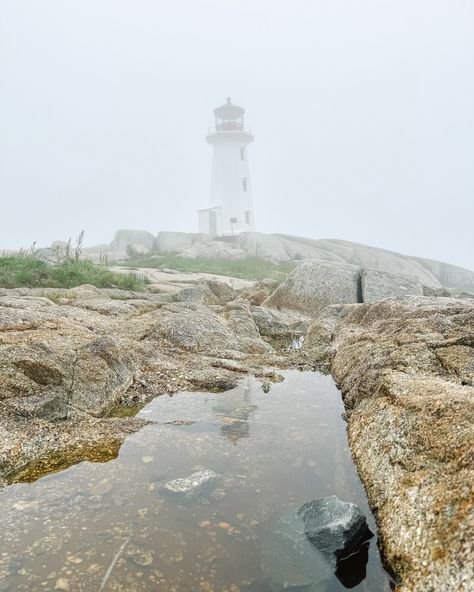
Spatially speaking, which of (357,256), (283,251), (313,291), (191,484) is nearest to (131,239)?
(283,251)

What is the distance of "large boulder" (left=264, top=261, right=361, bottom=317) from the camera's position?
19.2m

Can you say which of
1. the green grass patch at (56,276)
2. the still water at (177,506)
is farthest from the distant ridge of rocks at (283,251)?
the still water at (177,506)

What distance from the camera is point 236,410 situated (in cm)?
731

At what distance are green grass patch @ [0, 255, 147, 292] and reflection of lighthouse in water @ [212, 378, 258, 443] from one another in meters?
12.6

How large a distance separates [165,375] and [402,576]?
19.0 ft

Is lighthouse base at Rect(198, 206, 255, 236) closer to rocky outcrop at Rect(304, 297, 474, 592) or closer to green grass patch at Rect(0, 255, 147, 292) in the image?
green grass patch at Rect(0, 255, 147, 292)

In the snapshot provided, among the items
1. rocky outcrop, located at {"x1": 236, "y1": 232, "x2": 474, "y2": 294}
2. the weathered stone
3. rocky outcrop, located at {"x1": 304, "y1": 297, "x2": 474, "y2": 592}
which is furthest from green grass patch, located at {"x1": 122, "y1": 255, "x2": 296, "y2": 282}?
the weathered stone

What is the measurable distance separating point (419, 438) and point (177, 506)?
7.89 feet

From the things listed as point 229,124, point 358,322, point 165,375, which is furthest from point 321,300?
point 229,124

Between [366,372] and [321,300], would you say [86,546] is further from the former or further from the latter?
[321,300]

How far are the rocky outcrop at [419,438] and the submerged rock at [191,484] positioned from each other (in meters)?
1.65

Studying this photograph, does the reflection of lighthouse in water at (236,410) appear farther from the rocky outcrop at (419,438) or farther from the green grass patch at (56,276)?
the green grass patch at (56,276)

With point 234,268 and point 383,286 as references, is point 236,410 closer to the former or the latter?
point 383,286

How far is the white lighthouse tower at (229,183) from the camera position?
251 ft
